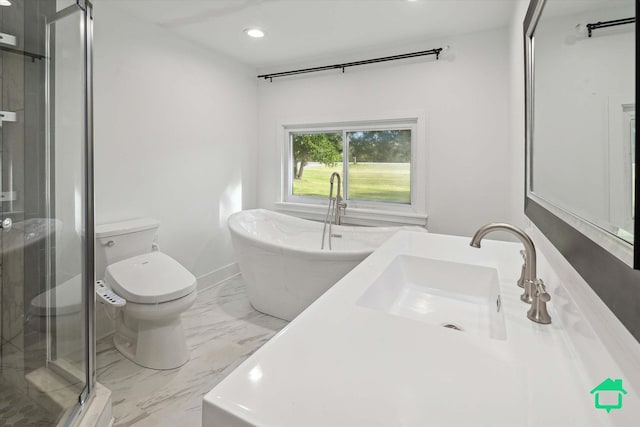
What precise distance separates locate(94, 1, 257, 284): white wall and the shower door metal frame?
2.92 feet

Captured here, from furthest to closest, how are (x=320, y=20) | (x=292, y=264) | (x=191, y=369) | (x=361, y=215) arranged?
1. (x=361, y=215)
2. (x=320, y=20)
3. (x=292, y=264)
4. (x=191, y=369)

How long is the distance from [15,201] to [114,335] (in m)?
1.37

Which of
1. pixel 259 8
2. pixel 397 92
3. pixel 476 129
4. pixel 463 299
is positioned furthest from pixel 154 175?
pixel 476 129

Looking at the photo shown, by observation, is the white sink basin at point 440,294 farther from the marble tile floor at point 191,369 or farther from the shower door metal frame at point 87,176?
the shower door metal frame at point 87,176

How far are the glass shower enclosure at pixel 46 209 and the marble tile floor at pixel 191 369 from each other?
0.31 m

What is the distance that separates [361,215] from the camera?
3.35 metres

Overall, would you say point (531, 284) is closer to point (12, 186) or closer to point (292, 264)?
point (292, 264)

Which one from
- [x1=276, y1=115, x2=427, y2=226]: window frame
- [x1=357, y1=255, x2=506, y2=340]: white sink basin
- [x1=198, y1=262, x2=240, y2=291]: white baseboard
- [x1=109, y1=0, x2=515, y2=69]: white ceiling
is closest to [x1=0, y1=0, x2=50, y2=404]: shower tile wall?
[x1=109, y1=0, x2=515, y2=69]: white ceiling

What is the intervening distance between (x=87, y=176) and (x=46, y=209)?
0.82 feet

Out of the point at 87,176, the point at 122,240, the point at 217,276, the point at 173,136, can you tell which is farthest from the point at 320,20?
the point at 217,276

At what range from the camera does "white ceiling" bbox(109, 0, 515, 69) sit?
232 centimetres

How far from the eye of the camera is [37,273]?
4.82 ft

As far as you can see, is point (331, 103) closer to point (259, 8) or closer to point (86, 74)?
point (259, 8)

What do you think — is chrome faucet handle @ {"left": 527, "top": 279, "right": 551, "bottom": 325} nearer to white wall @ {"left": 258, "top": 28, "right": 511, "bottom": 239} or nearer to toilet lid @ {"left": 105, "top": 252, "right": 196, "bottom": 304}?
toilet lid @ {"left": 105, "top": 252, "right": 196, "bottom": 304}
